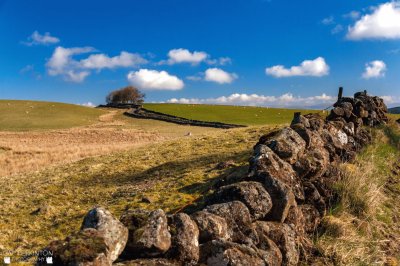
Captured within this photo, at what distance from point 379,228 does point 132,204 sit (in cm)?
751

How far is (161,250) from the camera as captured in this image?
5180 millimetres

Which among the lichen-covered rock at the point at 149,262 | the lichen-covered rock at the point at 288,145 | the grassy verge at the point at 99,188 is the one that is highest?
the lichen-covered rock at the point at 288,145

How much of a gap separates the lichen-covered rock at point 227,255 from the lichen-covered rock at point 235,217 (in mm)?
474

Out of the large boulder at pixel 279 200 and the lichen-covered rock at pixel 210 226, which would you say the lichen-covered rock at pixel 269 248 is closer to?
the lichen-covered rock at pixel 210 226

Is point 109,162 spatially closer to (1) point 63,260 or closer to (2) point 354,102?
(2) point 354,102

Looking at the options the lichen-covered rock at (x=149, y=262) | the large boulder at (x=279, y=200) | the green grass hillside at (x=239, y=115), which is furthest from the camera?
the green grass hillside at (x=239, y=115)

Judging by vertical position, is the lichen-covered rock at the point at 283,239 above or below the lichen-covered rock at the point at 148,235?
below

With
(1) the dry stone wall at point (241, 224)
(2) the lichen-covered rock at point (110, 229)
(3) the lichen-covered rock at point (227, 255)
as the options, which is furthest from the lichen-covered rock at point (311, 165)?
(2) the lichen-covered rock at point (110, 229)

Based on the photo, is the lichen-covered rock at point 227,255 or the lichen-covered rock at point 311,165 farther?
the lichen-covered rock at point 311,165

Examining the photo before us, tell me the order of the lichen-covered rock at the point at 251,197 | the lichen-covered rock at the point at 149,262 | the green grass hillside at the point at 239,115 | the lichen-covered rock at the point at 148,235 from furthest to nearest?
1. the green grass hillside at the point at 239,115
2. the lichen-covered rock at the point at 251,197
3. the lichen-covered rock at the point at 148,235
4. the lichen-covered rock at the point at 149,262

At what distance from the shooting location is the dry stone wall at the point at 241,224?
4.91 m

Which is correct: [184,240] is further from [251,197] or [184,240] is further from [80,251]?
[251,197]

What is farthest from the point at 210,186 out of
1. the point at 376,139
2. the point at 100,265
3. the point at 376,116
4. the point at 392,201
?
the point at 376,116

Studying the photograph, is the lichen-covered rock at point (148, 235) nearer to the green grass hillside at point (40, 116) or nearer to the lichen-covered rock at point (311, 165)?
the lichen-covered rock at point (311, 165)
